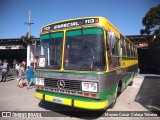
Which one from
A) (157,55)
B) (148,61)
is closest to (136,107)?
(157,55)

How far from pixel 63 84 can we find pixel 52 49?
4.37ft

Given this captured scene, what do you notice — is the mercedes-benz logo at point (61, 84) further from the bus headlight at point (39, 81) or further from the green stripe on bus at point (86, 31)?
the green stripe on bus at point (86, 31)

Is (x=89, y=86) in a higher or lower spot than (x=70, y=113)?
higher

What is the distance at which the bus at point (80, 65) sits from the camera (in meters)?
5.09

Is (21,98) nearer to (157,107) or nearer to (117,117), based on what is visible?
(117,117)

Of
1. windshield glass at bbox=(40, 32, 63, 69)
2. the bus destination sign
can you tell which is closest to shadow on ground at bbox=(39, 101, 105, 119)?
windshield glass at bbox=(40, 32, 63, 69)

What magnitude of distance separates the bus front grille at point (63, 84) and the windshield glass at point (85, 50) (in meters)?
0.44

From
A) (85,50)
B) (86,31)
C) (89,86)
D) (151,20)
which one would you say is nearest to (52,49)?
(85,50)

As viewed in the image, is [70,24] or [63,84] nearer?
[63,84]

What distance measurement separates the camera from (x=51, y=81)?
5836 mm

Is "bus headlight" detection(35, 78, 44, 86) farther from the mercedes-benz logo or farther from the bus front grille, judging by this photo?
the mercedes-benz logo

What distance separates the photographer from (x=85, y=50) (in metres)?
5.35

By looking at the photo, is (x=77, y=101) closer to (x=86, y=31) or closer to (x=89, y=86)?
(x=89, y=86)

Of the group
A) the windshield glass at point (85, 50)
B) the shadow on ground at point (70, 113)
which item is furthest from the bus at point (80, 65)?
the shadow on ground at point (70, 113)
